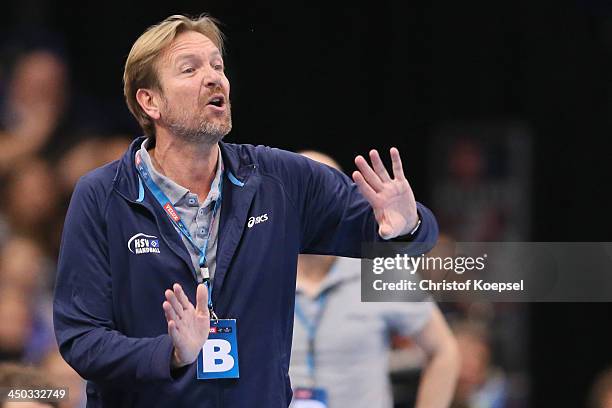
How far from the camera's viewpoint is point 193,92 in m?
2.87

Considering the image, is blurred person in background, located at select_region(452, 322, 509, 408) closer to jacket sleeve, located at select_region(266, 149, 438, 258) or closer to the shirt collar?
jacket sleeve, located at select_region(266, 149, 438, 258)

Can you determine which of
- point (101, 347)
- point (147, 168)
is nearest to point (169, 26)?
point (147, 168)

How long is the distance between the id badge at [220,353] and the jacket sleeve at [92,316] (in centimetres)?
16

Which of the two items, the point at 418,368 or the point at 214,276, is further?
the point at 418,368

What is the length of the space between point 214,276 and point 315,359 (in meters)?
1.51

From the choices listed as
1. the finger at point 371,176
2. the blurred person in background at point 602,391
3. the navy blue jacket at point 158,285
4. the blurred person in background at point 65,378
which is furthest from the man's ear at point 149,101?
the blurred person in background at point 602,391

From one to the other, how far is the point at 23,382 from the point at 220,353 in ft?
4.56

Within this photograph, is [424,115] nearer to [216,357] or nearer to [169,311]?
[216,357]

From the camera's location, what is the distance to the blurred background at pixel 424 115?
195 inches

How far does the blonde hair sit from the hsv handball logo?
0.44 m

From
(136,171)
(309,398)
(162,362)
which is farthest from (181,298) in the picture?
(309,398)

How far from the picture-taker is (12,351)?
4.57 m

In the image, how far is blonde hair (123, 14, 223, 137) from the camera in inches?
115

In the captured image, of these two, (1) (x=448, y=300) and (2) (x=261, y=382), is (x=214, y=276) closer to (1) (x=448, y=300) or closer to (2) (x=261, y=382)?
(2) (x=261, y=382)
